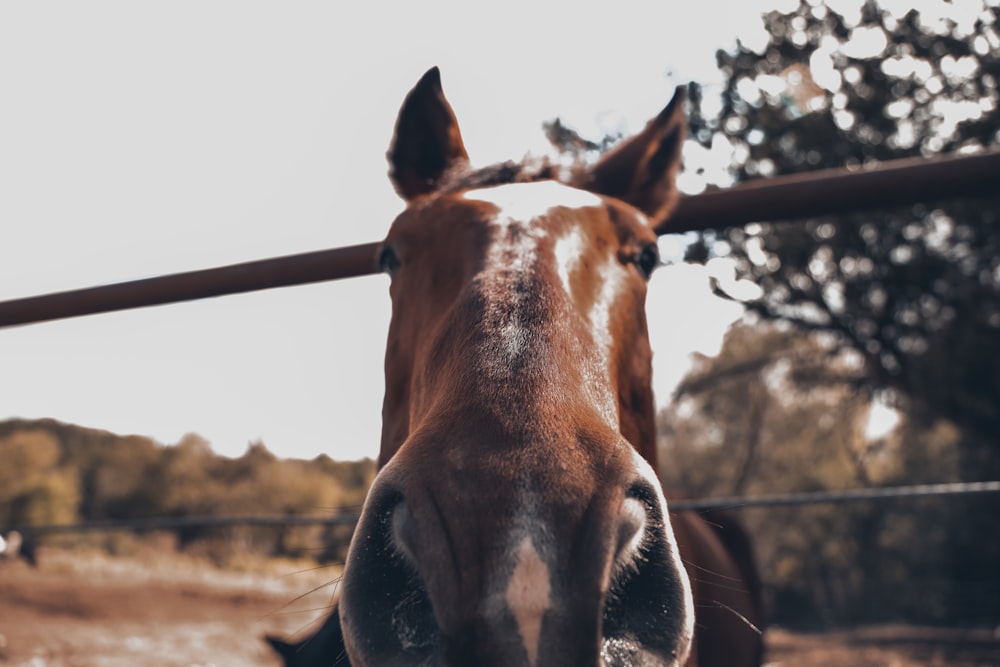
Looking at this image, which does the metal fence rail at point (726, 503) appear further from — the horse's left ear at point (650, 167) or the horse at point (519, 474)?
the horse's left ear at point (650, 167)

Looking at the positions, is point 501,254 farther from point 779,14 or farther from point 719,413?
point 719,413

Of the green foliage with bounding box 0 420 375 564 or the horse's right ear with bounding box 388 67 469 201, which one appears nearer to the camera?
the horse's right ear with bounding box 388 67 469 201

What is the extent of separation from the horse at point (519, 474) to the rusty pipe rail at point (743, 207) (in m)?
0.94

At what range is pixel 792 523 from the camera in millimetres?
28625

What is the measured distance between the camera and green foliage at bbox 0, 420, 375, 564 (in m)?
25.2

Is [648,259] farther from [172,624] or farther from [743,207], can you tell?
[172,624]

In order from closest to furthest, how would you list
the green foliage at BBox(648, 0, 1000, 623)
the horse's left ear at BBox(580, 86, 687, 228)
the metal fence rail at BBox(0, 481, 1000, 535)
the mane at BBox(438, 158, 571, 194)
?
the mane at BBox(438, 158, 571, 194)
the horse's left ear at BBox(580, 86, 687, 228)
the metal fence rail at BBox(0, 481, 1000, 535)
the green foliage at BBox(648, 0, 1000, 623)

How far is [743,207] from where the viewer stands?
2.60m

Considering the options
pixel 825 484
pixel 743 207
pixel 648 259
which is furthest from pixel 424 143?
pixel 825 484

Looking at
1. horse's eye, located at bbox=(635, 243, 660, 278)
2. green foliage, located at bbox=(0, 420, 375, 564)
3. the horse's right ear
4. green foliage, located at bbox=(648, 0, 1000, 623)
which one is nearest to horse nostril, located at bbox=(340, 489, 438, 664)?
horse's eye, located at bbox=(635, 243, 660, 278)

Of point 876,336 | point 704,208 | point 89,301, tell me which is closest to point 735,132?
point 876,336

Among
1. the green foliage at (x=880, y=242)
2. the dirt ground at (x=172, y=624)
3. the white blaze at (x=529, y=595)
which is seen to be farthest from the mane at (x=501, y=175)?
the green foliage at (x=880, y=242)

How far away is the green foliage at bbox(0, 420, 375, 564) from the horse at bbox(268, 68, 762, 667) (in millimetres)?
23257

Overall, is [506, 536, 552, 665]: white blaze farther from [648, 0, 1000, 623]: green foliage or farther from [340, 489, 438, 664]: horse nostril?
[648, 0, 1000, 623]: green foliage
